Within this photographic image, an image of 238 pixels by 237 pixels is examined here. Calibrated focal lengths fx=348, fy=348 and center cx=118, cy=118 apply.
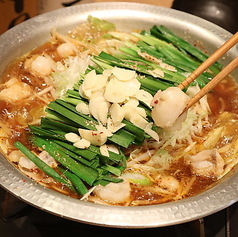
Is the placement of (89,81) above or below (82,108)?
above

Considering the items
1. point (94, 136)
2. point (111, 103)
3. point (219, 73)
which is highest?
point (219, 73)

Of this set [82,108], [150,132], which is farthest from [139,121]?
[82,108]

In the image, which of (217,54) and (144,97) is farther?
(144,97)

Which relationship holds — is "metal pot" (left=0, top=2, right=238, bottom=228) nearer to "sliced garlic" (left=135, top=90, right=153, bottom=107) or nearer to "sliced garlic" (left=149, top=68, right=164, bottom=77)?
"sliced garlic" (left=135, top=90, right=153, bottom=107)

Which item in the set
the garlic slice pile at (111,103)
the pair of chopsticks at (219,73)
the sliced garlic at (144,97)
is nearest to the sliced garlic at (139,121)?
the garlic slice pile at (111,103)

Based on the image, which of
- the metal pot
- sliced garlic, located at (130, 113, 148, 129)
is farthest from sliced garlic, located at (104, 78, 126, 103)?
the metal pot

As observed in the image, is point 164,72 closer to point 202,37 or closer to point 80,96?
point 80,96

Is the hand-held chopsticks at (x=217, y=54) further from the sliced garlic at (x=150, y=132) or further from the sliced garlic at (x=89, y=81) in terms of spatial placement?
the sliced garlic at (x=89, y=81)

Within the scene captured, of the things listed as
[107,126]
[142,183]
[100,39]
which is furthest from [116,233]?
[100,39]

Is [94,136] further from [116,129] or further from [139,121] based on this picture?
[139,121]
